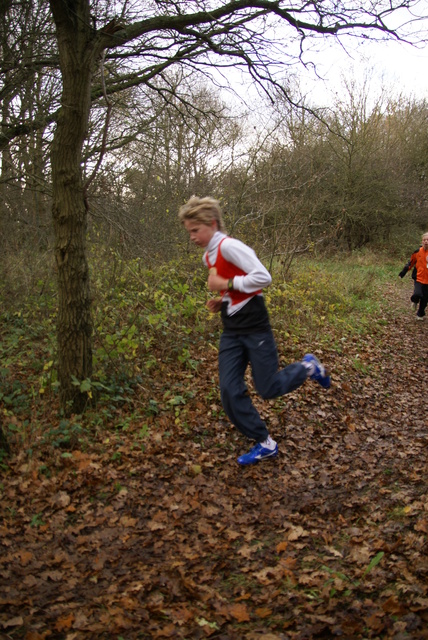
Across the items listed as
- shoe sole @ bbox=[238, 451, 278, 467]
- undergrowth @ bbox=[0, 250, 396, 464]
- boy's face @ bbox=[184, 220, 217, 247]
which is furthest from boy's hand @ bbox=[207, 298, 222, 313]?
undergrowth @ bbox=[0, 250, 396, 464]

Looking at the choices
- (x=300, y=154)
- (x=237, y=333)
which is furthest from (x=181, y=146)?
(x=237, y=333)

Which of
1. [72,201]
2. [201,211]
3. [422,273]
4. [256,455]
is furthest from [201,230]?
[422,273]

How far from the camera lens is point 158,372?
19.2 ft

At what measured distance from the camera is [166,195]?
9.12 metres

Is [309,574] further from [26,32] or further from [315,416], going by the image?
[26,32]

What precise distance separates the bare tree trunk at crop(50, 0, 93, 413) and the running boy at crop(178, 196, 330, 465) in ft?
4.42

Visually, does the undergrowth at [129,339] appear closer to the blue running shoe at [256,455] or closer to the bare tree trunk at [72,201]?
the bare tree trunk at [72,201]

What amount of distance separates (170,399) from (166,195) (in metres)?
5.15

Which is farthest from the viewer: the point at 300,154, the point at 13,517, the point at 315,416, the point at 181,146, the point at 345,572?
the point at 300,154

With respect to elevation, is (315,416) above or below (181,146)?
below

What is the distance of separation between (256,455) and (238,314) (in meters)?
1.31

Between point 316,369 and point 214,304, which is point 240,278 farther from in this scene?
point 316,369

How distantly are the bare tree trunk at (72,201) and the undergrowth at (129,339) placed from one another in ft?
0.79

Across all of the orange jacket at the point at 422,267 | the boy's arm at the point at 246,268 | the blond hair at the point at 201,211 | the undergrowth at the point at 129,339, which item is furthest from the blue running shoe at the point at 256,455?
the orange jacket at the point at 422,267
